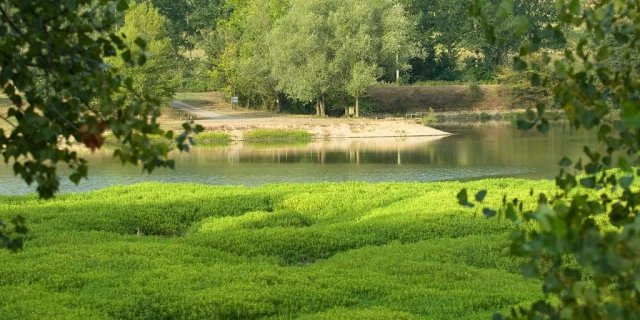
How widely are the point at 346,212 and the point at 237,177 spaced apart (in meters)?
13.2

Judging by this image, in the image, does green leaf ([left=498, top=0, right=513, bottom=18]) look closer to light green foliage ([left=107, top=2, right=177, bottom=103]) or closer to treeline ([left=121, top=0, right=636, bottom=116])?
treeline ([left=121, top=0, right=636, bottom=116])

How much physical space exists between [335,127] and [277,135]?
13.8ft

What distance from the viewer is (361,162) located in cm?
3847

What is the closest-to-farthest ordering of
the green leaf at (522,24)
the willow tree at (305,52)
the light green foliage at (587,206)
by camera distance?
1. the light green foliage at (587,206)
2. the green leaf at (522,24)
3. the willow tree at (305,52)

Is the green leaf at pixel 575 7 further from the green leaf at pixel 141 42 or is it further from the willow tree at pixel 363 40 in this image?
the willow tree at pixel 363 40

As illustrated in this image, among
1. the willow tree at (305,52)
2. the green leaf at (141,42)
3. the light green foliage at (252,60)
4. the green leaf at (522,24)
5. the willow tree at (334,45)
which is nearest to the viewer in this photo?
the green leaf at (522,24)

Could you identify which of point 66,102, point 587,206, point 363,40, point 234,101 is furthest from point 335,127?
point 587,206

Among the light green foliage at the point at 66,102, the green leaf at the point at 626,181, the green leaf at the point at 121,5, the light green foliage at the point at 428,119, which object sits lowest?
the light green foliage at the point at 428,119

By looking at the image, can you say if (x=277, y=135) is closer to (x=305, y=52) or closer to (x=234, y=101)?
(x=305, y=52)

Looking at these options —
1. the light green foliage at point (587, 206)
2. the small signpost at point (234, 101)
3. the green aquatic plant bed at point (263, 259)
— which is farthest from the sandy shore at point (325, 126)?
the light green foliage at point (587, 206)

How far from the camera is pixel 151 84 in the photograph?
57281 mm

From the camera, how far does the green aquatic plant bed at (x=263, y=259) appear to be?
10461mm

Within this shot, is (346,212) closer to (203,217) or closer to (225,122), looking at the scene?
(203,217)

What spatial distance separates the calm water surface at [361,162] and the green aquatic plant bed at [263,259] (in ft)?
31.0
